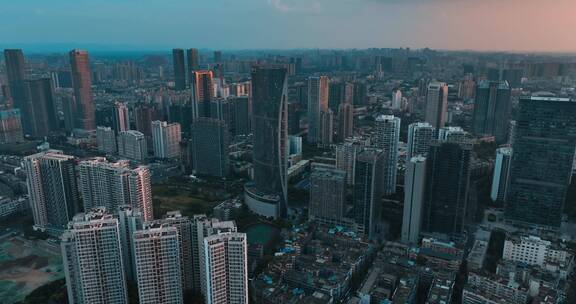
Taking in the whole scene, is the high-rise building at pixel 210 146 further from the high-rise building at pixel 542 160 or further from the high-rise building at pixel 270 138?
the high-rise building at pixel 542 160

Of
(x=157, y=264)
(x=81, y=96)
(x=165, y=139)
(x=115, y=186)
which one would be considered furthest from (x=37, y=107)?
(x=157, y=264)

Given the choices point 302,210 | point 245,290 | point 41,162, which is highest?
point 41,162

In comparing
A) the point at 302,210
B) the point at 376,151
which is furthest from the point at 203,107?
the point at 376,151

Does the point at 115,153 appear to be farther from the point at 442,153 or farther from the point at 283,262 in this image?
the point at 442,153

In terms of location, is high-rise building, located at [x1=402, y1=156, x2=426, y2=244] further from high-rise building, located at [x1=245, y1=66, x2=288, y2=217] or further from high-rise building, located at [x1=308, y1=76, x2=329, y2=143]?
high-rise building, located at [x1=308, y1=76, x2=329, y2=143]

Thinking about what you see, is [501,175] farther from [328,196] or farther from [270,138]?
[270,138]

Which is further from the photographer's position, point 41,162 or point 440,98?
point 440,98

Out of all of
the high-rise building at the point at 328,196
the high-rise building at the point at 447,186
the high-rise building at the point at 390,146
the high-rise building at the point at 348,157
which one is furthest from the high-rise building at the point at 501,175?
the high-rise building at the point at 328,196
